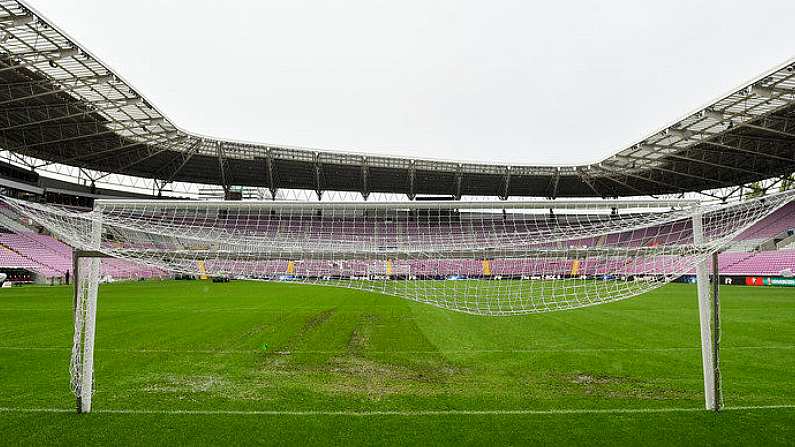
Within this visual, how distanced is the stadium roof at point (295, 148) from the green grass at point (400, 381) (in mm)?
9925

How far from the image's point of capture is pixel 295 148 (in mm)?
30531

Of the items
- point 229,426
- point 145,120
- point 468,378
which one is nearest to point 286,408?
point 229,426

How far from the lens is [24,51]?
16.2 meters

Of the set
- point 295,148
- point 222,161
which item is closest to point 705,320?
point 295,148

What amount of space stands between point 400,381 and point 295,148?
85.3 ft

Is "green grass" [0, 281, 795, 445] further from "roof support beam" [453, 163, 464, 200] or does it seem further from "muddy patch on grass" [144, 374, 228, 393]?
"roof support beam" [453, 163, 464, 200]

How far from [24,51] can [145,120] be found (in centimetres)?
732

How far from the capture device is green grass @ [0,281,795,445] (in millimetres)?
4273

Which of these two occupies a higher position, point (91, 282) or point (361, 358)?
point (91, 282)

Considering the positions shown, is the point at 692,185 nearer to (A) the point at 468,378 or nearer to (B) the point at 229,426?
(A) the point at 468,378

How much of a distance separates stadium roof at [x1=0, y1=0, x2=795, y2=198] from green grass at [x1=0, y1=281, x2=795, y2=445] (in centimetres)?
992

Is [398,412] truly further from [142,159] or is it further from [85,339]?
[142,159]

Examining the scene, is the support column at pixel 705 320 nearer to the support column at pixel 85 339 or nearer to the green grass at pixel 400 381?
the green grass at pixel 400 381

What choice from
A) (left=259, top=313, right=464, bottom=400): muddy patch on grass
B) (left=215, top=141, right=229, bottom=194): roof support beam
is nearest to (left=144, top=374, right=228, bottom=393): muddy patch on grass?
(left=259, top=313, right=464, bottom=400): muddy patch on grass
